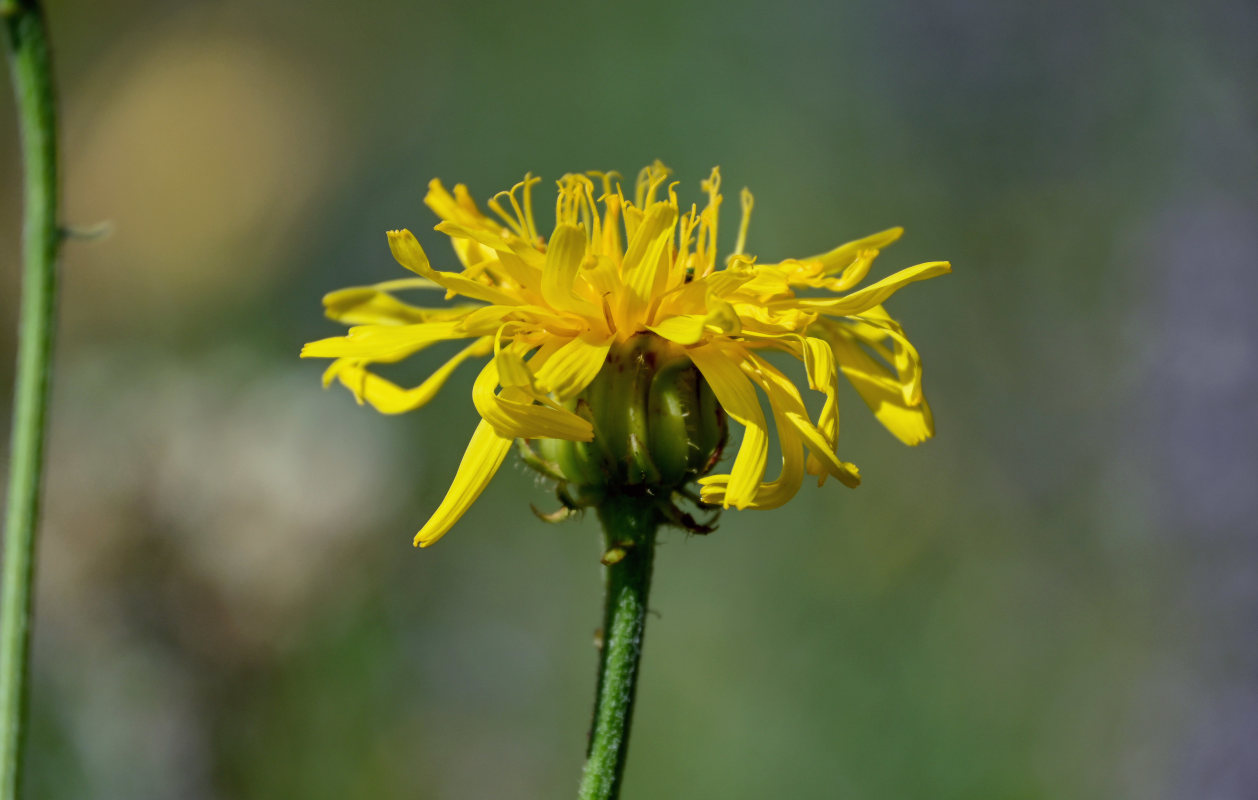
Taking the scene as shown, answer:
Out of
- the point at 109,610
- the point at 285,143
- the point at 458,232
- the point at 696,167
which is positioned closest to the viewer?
the point at 458,232

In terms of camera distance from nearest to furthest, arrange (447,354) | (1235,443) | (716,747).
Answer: (1235,443) → (716,747) → (447,354)

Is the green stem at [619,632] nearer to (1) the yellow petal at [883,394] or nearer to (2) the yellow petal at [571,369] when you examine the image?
(2) the yellow petal at [571,369]

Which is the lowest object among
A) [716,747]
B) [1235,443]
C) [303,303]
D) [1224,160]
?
[716,747]

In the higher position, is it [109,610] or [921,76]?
[921,76]

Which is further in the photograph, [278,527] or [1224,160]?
[1224,160]

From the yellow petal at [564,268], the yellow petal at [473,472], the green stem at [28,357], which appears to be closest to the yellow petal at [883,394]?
the yellow petal at [564,268]

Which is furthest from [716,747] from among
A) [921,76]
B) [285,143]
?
[285,143]

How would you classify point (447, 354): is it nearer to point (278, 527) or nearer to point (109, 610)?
point (278, 527)
